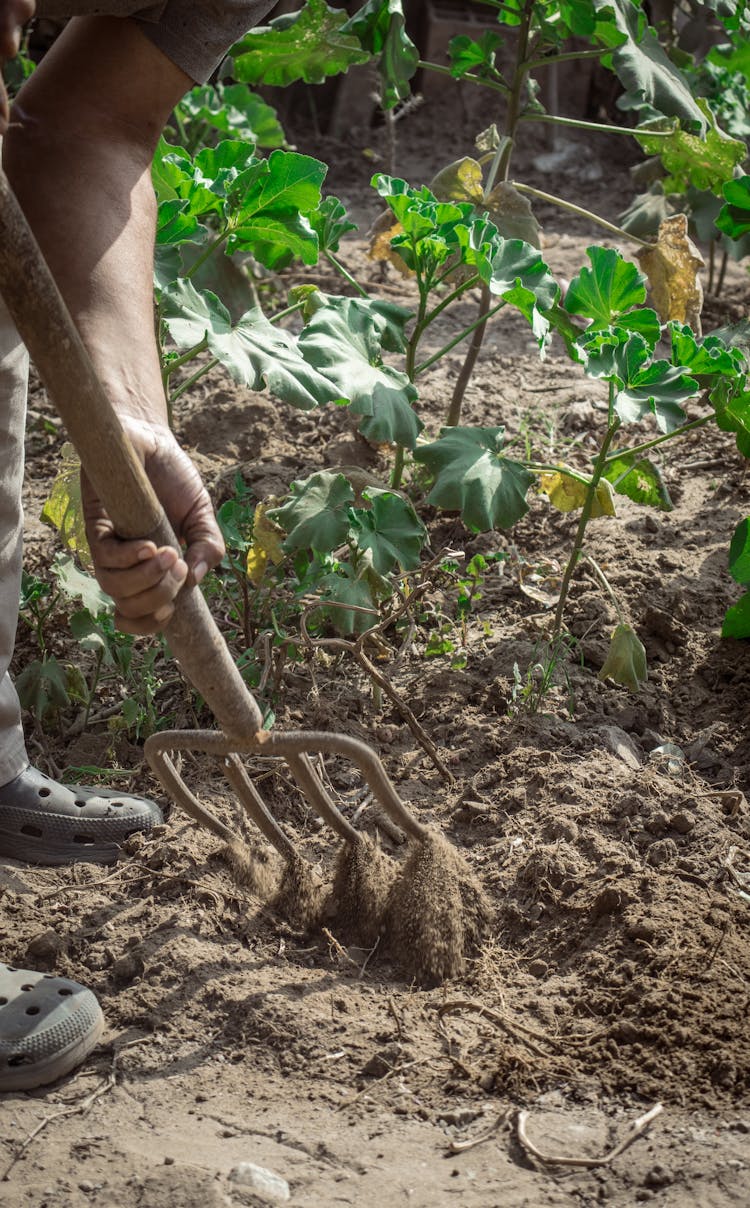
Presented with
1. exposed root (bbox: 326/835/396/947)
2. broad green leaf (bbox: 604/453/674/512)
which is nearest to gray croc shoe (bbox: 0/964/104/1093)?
exposed root (bbox: 326/835/396/947)

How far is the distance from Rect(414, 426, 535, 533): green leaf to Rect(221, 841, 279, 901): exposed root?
0.79 m

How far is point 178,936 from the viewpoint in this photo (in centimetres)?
209

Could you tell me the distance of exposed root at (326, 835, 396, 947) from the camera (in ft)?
6.98

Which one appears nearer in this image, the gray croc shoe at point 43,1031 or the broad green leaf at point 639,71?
the gray croc shoe at point 43,1031

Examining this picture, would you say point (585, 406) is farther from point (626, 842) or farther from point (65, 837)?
point (65, 837)

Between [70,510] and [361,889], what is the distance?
41.9 inches

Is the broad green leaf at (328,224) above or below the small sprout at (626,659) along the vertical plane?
above

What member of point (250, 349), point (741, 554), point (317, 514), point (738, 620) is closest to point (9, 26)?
point (250, 349)

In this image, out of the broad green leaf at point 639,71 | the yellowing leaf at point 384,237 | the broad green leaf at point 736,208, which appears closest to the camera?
the broad green leaf at point 736,208

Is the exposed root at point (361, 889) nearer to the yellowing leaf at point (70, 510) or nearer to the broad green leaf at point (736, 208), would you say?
the yellowing leaf at point (70, 510)

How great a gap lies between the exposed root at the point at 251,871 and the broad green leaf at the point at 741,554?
1.20 m

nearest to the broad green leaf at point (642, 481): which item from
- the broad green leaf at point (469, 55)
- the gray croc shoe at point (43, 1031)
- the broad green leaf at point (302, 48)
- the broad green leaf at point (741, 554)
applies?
the broad green leaf at point (741, 554)

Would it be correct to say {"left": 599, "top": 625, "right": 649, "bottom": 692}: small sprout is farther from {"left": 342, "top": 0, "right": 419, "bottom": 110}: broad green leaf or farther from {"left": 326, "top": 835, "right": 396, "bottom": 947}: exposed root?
{"left": 342, "top": 0, "right": 419, "bottom": 110}: broad green leaf

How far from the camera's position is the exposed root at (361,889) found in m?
2.13
